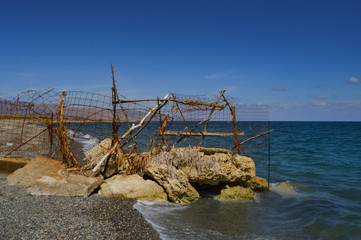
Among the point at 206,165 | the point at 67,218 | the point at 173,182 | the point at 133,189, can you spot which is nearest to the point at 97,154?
the point at 133,189

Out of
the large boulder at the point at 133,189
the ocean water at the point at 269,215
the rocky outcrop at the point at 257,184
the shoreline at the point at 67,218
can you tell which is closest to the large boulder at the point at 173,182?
the large boulder at the point at 133,189

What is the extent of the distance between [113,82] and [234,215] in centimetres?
581

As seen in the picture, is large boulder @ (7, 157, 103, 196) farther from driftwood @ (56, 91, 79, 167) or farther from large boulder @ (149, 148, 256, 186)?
large boulder @ (149, 148, 256, 186)

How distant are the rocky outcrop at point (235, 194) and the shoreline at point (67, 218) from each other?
3.47 meters

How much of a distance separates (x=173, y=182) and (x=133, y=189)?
133cm

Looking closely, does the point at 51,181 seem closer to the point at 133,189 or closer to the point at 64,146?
the point at 64,146

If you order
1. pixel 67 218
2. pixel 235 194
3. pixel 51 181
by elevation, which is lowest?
pixel 235 194

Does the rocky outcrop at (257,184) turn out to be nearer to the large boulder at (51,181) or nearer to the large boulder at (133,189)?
the large boulder at (133,189)

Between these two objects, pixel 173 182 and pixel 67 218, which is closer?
pixel 67 218

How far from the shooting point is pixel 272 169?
701 inches

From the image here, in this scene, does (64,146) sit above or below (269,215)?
above

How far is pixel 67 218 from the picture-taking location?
6.37 m

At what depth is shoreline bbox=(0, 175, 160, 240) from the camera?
5657mm

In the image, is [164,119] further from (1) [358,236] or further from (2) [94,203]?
(1) [358,236]
